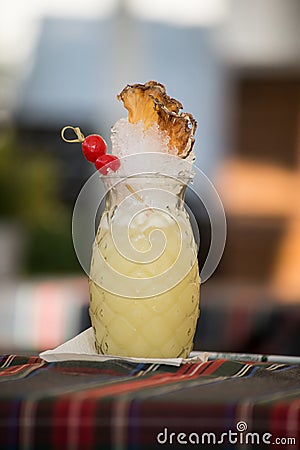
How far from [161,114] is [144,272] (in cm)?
12

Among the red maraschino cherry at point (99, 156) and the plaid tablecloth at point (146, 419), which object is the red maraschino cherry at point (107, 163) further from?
the plaid tablecloth at point (146, 419)

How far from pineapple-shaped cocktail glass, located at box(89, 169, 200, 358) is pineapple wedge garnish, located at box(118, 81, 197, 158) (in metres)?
0.03

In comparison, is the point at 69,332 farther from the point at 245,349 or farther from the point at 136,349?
the point at 136,349

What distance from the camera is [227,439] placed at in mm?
577

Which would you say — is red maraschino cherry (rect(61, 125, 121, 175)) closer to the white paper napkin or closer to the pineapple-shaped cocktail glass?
the pineapple-shaped cocktail glass

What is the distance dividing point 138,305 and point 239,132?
17.5ft

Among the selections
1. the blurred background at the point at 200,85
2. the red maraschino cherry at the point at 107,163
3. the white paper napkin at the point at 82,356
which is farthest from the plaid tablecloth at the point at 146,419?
the blurred background at the point at 200,85

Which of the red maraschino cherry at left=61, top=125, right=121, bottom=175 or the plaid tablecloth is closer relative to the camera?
Answer: the plaid tablecloth

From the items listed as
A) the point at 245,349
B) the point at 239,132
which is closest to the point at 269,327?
the point at 245,349

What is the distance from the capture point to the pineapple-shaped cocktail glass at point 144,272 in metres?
0.76

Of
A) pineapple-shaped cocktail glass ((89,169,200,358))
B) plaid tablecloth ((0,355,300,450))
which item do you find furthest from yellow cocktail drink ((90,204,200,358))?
plaid tablecloth ((0,355,300,450))

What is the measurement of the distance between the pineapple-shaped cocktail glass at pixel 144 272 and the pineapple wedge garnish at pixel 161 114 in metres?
0.03

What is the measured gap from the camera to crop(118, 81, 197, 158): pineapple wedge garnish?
2.50 ft

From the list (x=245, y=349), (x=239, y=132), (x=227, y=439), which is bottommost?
(x=227, y=439)
